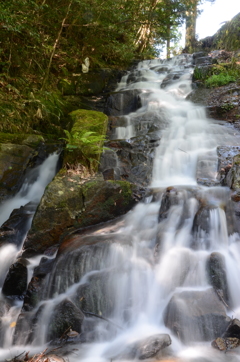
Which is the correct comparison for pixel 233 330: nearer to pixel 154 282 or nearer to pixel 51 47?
pixel 154 282

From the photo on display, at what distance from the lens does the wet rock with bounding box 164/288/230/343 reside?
306 cm

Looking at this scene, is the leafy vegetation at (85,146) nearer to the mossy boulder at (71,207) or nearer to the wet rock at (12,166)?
the mossy boulder at (71,207)

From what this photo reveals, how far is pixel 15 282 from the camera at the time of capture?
4.06 m

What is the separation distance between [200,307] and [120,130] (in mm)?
6211

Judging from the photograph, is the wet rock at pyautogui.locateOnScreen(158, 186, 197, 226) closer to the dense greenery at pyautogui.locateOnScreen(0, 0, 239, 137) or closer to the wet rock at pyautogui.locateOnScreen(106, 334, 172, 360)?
Result: the wet rock at pyautogui.locateOnScreen(106, 334, 172, 360)

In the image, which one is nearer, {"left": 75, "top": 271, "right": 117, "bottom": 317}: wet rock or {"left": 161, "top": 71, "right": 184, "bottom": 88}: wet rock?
{"left": 75, "top": 271, "right": 117, "bottom": 317}: wet rock

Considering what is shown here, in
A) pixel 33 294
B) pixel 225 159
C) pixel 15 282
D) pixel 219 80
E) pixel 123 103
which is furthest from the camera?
pixel 219 80

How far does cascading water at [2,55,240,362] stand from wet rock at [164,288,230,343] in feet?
0.03

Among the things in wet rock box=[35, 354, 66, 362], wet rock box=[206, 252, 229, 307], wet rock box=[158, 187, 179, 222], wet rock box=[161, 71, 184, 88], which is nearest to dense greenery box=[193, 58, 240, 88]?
wet rock box=[161, 71, 184, 88]

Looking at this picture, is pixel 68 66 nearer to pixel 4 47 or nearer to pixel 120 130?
pixel 4 47

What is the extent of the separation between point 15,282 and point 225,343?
3.05m

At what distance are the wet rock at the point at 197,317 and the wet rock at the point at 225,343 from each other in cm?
7

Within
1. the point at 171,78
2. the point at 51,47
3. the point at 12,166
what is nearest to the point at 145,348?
the point at 12,166

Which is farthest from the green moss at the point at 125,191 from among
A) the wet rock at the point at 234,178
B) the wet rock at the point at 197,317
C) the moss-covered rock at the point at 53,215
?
the wet rock at the point at 197,317
